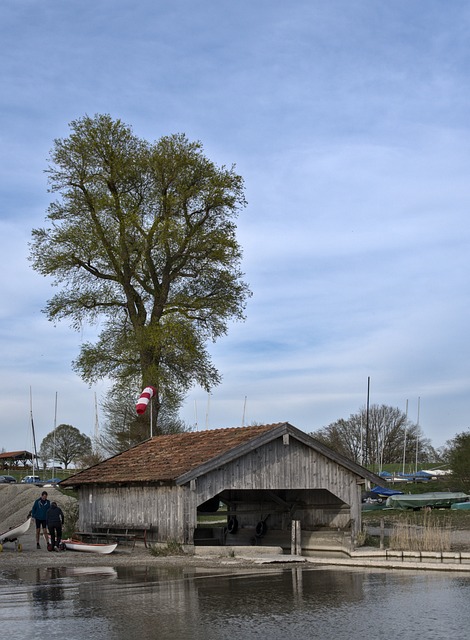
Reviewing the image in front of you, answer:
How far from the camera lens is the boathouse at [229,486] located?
89.7 ft

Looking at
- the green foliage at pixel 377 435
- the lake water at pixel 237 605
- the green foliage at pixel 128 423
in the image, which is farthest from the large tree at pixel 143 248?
the green foliage at pixel 377 435

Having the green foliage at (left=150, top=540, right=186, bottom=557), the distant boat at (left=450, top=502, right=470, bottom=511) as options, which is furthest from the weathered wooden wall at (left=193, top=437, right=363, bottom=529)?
the distant boat at (left=450, top=502, right=470, bottom=511)

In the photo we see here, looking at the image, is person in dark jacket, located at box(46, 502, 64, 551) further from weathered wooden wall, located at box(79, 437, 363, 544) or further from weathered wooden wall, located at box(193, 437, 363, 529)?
weathered wooden wall, located at box(193, 437, 363, 529)

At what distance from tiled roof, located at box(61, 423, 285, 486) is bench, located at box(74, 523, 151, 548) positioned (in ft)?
5.07

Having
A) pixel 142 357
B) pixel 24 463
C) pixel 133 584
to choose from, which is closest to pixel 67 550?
pixel 133 584

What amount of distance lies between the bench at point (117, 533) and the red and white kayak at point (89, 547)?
37.0 inches

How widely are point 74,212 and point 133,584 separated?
91.5 feet

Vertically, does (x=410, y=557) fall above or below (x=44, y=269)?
below

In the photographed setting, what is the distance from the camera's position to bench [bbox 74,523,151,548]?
2917 cm

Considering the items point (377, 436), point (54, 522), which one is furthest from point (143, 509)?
point (377, 436)

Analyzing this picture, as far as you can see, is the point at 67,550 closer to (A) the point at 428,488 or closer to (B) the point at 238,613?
(B) the point at 238,613

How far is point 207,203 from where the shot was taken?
147 feet

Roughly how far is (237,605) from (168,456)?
48.4 ft

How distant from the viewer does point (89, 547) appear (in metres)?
28.5
